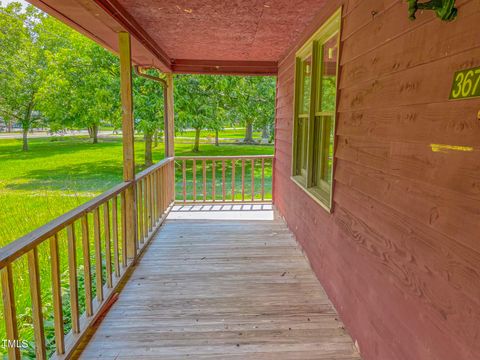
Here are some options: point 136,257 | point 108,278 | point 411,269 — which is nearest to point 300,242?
point 136,257

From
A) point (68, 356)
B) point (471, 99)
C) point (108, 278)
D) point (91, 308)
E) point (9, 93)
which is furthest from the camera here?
point (9, 93)

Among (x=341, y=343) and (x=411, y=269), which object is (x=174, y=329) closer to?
(x=341, y=343)

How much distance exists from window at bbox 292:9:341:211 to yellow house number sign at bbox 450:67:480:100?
4.42 ft

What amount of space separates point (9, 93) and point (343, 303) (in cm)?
561

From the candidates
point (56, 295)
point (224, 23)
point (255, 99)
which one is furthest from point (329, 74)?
point (255, 99)

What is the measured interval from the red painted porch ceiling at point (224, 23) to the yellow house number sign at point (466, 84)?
1.86 m

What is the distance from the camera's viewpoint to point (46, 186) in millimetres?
9086

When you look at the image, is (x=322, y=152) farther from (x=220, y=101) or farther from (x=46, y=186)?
(x=46, y=186)

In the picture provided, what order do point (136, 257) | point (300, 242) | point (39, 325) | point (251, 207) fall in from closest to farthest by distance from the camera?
point (39, 325), point (136, 257), point (300, 242), point (251, 207)

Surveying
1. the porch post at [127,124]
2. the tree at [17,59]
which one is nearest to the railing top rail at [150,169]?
the porch post at [127,124]

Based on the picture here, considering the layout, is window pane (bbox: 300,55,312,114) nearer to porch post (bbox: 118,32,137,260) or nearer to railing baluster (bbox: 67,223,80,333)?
porch post (bbox: 118,32,137,260)

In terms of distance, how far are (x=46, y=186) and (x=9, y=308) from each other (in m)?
8.87

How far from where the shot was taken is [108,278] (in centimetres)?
260

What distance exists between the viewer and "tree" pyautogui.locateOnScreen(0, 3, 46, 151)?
3.93 m
